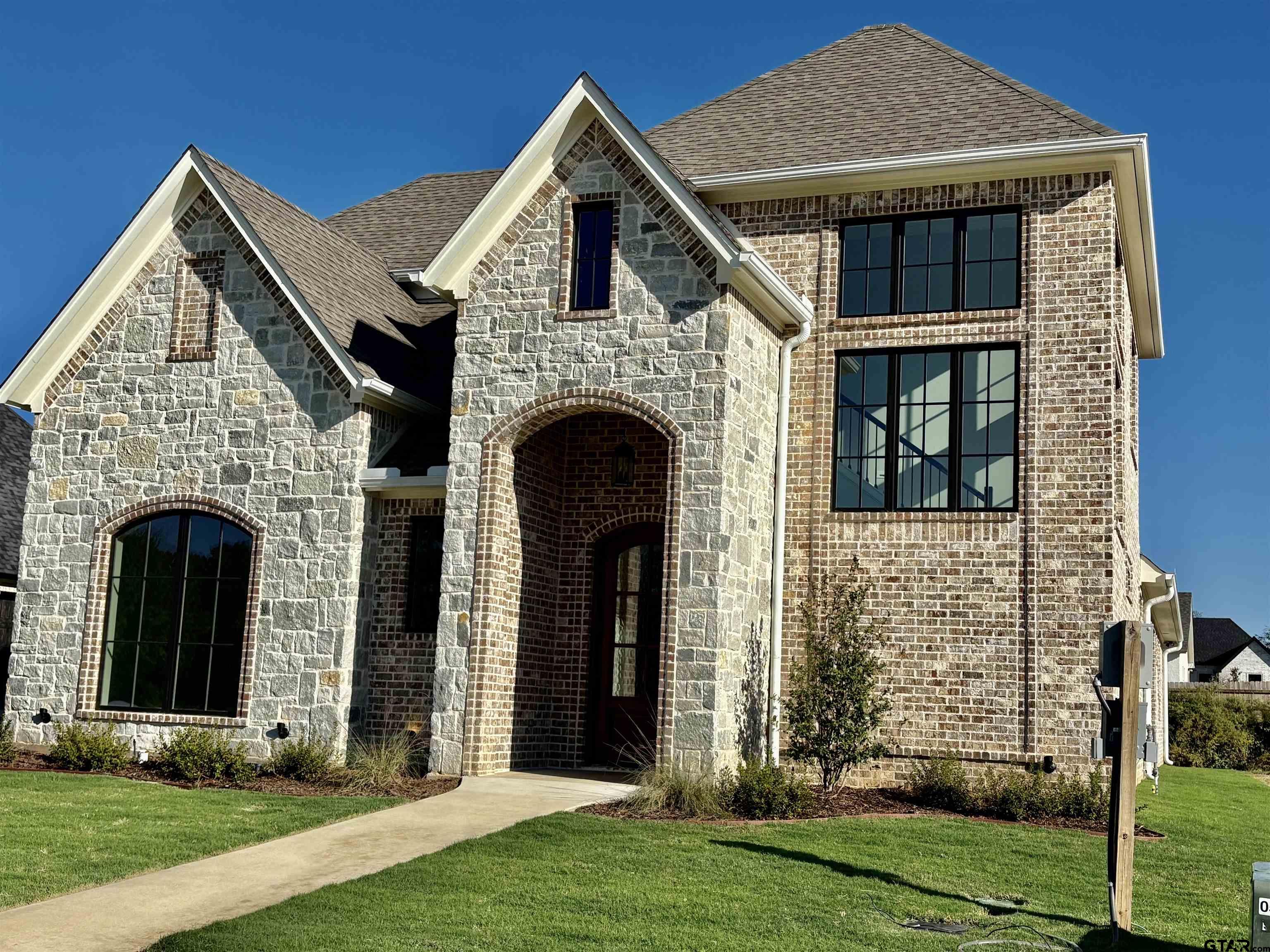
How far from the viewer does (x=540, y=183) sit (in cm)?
1595

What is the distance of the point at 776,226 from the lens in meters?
17.4

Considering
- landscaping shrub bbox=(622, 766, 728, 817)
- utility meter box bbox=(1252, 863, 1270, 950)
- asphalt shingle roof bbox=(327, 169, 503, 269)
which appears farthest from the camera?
Answer: asphalt shingle roof bbox=(327, 169, 503, 269)

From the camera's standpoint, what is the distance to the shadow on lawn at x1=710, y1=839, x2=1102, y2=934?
919cm

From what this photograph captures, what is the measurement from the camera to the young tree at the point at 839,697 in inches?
589

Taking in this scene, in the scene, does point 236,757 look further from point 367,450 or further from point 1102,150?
point 1102,150

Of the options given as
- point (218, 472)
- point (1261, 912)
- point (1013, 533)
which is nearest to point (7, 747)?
point (218, 472)

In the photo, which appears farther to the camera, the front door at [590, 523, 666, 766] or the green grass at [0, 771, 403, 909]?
the front door at [590, 523, 666, 766]

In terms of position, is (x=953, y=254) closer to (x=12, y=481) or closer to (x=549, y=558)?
(x=549, y=558)

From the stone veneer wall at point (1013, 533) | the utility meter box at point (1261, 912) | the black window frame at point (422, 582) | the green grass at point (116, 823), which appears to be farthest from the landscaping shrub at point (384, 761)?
the utility meter box at point (1261, 912)

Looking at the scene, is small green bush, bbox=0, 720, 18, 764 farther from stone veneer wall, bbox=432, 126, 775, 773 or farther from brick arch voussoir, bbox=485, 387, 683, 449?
brick arch voussoir, bbox=485, 387, 683, 449

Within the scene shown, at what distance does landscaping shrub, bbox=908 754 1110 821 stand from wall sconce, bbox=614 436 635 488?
5079 millimetres

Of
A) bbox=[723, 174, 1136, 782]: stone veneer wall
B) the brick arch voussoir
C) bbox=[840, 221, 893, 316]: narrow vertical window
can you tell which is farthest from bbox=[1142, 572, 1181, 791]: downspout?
the brick arch voussoir

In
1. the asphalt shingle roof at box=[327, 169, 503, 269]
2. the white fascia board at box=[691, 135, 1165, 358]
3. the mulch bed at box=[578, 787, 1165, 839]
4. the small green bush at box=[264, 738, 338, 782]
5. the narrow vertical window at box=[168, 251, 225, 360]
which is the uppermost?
the asphalt shingle roof at box=[327, 169, 503, 269]

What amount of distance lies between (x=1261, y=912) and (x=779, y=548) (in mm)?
9992
